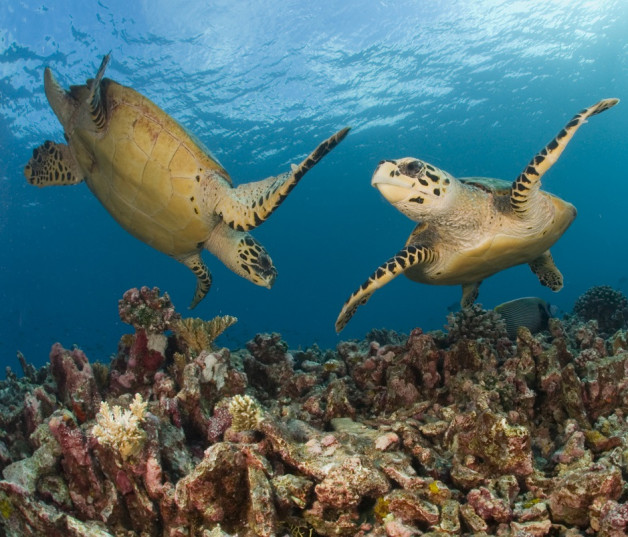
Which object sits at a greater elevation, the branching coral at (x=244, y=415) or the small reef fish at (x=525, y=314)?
the small reef fish at (x=525, y=314)

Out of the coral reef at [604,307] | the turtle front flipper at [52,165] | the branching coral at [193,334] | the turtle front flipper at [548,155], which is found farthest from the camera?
the coral reef at [604,307]

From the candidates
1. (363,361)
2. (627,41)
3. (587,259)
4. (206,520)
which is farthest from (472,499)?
(587,259)

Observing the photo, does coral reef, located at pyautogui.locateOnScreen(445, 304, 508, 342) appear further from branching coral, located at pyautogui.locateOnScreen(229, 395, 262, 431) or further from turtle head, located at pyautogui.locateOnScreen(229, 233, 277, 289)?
branching coral, located at pyautogui.locateOnScreen(229, 395, 262, 431)

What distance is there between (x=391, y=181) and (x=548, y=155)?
1431 millimetres

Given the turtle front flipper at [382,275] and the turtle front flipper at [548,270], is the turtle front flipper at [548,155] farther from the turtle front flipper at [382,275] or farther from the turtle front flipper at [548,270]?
the turtle front flipper at [548,270]

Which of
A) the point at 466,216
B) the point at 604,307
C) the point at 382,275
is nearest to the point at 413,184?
the point at 466,216

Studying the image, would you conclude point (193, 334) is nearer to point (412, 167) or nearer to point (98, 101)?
point (412, 167)

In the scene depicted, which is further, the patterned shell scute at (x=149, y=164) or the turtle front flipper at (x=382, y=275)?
the patterned shell scute at (x=149, y=164)

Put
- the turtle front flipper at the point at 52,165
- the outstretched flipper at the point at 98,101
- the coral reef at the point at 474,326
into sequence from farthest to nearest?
the turtle front flipper at the point at 52,165 → the outstretched flipper at the point at 98,101 → the coral reef at the point at 474,326

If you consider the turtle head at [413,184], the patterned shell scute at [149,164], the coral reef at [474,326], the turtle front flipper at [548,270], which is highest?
the patterned shell scute at [149,164]

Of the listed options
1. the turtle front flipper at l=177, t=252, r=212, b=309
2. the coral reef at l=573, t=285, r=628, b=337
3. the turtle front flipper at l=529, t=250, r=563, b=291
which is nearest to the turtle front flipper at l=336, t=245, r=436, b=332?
the turtle front flipper at l=529, t=250, r=563, b=291

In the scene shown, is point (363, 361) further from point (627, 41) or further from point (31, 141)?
point (627, 41)

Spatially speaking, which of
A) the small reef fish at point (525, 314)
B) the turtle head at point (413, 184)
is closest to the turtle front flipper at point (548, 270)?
the small reef fish at point (525, 314)

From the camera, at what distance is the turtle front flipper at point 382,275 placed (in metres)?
4.08
